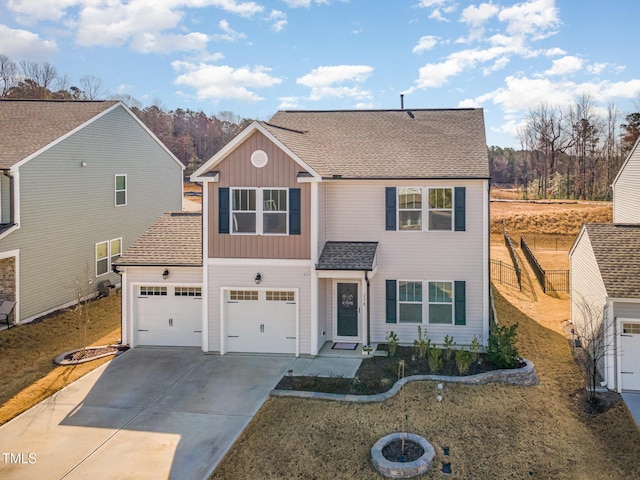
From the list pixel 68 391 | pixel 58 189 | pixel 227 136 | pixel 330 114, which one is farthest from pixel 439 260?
pixel 227 136

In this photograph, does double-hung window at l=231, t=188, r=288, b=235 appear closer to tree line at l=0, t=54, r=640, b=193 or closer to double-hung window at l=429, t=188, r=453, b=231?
double-hung window at l=429, t=188, r=453, b=231

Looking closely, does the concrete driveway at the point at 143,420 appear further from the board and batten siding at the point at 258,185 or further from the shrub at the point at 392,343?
the board and batten siding at the point at 258,185

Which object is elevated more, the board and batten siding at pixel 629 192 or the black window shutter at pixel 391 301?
the board and batten siding at pixel 629 192

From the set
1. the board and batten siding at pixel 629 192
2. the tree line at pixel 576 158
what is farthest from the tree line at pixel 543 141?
the board and batten siding at pixel 629 192

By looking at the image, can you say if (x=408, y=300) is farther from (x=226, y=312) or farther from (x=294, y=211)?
(x=226, y=312)

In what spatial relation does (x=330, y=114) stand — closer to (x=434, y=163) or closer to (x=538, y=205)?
(x=434, y=163)

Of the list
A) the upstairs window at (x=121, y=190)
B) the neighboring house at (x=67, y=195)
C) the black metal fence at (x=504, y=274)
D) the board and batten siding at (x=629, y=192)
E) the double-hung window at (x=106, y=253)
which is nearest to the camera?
the neighboring house at (x=67, y=195)

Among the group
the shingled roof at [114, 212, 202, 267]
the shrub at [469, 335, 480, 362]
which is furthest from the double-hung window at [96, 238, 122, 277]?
the shrub at [469, 335, 480, 362]
